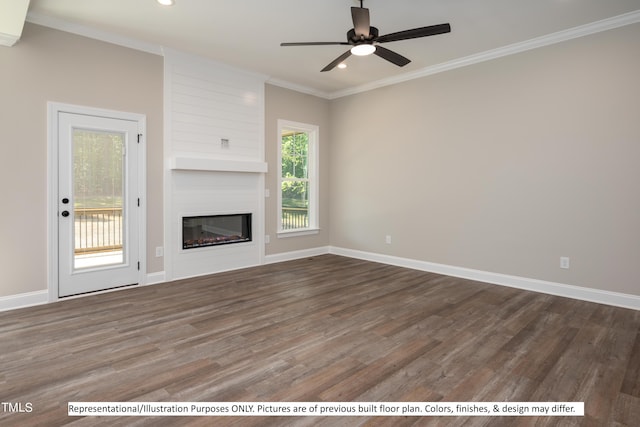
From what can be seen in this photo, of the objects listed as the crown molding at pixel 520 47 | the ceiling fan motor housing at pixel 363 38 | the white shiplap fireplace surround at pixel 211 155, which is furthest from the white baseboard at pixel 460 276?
the ceiling fan motor housing at pixel 363 38

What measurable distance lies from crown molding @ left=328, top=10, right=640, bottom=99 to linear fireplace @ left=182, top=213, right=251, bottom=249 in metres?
3.06

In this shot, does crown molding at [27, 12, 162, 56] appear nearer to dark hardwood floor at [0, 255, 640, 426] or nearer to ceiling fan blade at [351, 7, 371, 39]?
ceiling fan blade at [351, 7, 371, 39]

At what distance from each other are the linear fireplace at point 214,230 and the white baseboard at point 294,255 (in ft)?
1.73

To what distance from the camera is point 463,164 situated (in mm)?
4887

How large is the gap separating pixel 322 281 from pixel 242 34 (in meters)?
3.16

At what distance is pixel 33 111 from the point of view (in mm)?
3619

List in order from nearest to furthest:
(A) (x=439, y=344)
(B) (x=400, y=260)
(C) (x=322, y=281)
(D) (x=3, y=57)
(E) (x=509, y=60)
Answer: (A) (x=439, y=344) → (D) (x=3, y=57) → (E) (x=509, y=60) → (C) (x=322, y=281) → (B) (x=400, y=260)

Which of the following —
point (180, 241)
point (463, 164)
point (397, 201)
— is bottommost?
point (180, 241)

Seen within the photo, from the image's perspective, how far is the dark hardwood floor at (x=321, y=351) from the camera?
2.09m

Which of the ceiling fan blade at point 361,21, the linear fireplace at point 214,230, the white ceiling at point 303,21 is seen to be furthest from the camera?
the linear fireplace at point 214,230

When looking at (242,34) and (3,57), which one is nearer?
(3,57)

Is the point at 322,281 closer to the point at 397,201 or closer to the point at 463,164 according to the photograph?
the point at 397,201

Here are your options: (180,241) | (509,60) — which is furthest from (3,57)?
(509,60)

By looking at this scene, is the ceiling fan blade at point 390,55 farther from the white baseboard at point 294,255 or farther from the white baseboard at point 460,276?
the white baseboard at point 294,255
